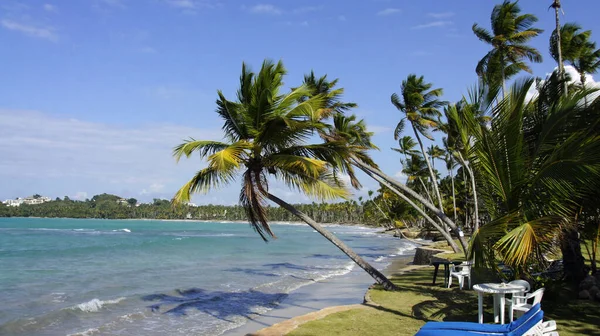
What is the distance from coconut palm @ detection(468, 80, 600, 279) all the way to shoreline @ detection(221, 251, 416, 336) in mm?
3563

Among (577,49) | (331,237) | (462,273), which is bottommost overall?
(462,273)

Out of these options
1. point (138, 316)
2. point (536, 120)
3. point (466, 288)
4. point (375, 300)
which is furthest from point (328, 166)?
point (138, 316)

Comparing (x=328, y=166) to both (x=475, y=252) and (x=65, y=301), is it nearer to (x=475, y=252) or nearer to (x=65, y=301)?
(x=475, y=252)

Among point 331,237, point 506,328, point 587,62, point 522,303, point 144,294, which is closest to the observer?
point 506,328

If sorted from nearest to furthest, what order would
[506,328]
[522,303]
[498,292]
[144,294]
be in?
[506,328], [498,292], [522,303], [144,294]

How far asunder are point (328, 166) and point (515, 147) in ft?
13.5

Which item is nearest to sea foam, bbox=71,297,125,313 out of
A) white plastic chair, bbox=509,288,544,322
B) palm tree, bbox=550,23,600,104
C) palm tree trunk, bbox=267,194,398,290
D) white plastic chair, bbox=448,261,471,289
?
palm tree trunk, bbox=267,194,398,290

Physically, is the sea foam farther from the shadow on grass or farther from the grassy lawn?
the shadow on grass

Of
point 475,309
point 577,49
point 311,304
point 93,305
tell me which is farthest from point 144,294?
point 577,49

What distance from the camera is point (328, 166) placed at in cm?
992

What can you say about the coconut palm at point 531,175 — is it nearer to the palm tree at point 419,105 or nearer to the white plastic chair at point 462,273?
the white plastic chair at point 462,273

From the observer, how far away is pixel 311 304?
13391 mm

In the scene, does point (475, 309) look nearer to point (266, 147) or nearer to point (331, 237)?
point (331, 237)

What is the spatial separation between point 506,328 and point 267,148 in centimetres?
601
